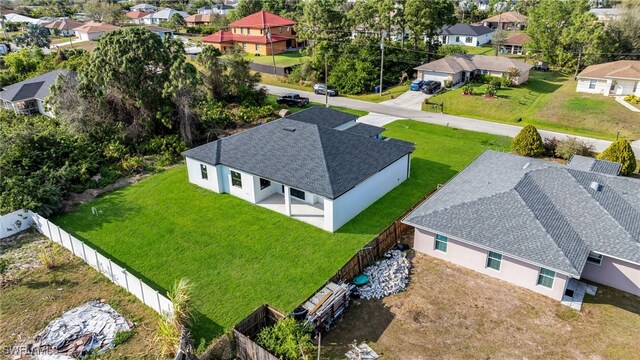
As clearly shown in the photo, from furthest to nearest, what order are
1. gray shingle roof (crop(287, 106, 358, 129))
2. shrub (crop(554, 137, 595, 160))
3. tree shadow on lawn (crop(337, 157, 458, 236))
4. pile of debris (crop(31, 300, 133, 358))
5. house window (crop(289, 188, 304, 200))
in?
gray shingle roof (crop(287, 106, 358, 129))
shrub (crop(554, 137, 595, 160))
house window (crop(289, 188, 304, 200))
tree shadow on lawn (crop(337, 157, 458, 236))
pile of debris (crop(31, 300, 133, 358))

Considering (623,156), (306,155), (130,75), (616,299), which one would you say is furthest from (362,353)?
(130,75)

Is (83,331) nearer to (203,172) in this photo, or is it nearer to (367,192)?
(203,172)

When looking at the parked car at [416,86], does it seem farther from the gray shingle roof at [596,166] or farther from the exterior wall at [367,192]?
the gray shingle roof at [596,166]

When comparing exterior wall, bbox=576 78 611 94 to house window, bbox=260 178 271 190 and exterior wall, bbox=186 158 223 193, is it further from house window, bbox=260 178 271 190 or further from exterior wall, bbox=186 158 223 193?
exterior wall, bbox=186 158 223 193

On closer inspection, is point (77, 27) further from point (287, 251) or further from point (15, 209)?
point (287, 251)

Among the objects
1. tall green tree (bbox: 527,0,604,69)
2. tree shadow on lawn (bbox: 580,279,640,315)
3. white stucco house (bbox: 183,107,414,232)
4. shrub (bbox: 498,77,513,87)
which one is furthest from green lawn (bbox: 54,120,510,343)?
tall green tree (bbox: 527,0,604,69)
